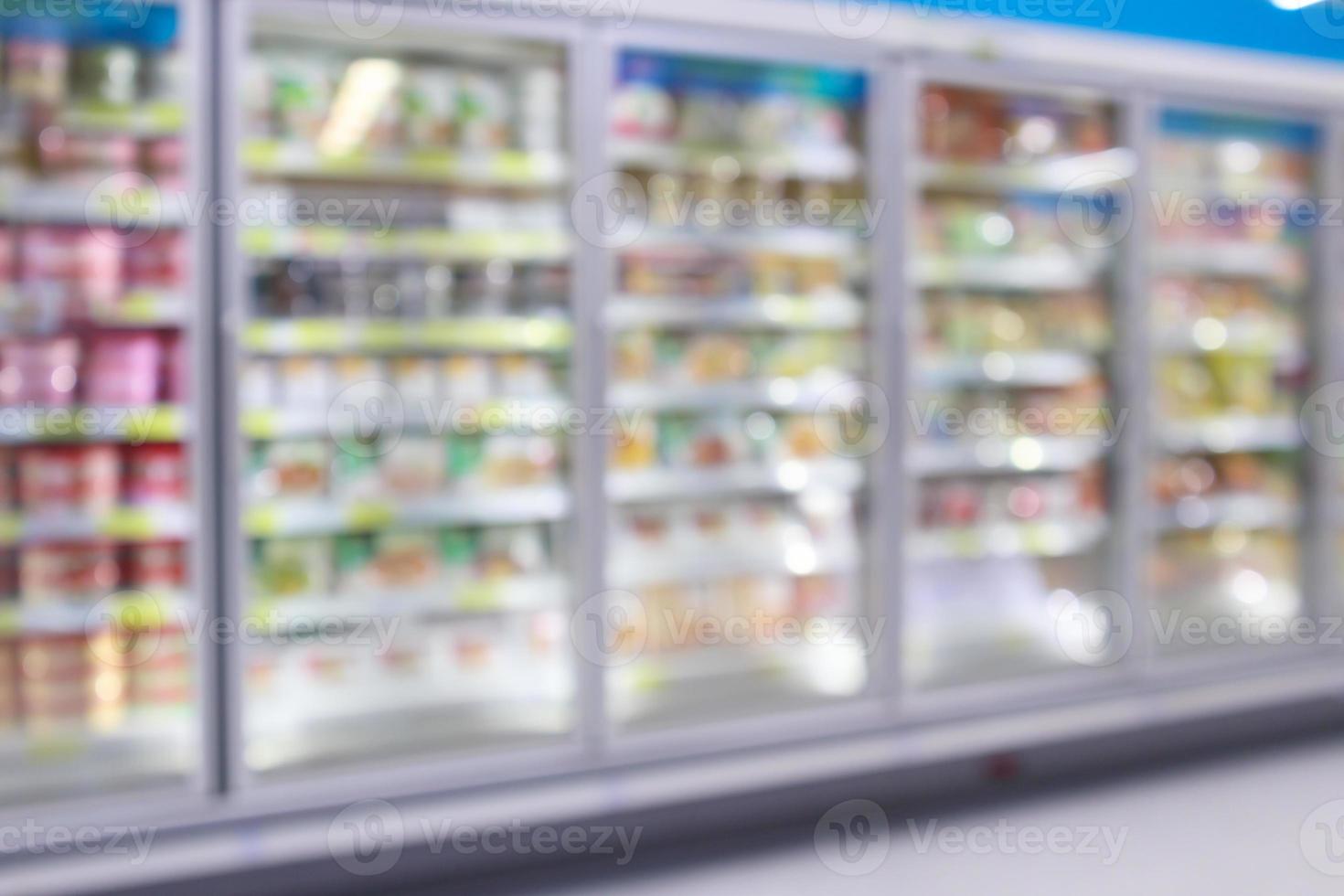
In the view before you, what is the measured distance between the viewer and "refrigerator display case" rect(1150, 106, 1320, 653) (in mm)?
3512

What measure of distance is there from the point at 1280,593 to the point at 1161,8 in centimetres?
214

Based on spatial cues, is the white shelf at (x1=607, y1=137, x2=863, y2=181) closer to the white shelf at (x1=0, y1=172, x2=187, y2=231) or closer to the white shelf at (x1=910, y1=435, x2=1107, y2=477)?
the white shelf at (x1=910, y1=435, x2=1107, y2=477)

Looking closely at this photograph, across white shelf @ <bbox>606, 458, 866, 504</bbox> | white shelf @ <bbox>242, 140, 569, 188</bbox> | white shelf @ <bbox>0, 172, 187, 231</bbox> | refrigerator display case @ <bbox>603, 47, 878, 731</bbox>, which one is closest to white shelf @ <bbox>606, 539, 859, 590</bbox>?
refrigerator display case @ <bbox>603, 47, 878, 731</bbox>

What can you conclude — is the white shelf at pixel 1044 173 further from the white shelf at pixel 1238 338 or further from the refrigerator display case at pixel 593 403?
the white shelf at pixel 1238 338

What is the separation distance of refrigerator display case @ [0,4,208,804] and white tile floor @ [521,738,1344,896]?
45.4 inches

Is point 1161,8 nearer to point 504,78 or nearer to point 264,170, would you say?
point 504,78

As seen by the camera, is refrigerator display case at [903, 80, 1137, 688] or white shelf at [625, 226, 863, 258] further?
refrigerator display case at [903, 80, 1137, 688]

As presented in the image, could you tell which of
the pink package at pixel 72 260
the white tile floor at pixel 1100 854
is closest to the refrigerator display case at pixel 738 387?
the white tile floor at pixel 1100 854

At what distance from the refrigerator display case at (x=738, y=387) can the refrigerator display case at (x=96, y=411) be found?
43.4 inches

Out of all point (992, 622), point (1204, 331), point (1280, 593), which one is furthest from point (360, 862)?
point (1280, 593)

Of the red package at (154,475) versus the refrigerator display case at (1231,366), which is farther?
the refrigerator display case at (1231,366)

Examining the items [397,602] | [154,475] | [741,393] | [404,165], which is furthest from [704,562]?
[154,475]

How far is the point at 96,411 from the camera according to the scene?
2281mm

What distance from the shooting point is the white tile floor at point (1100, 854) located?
2301 mm
